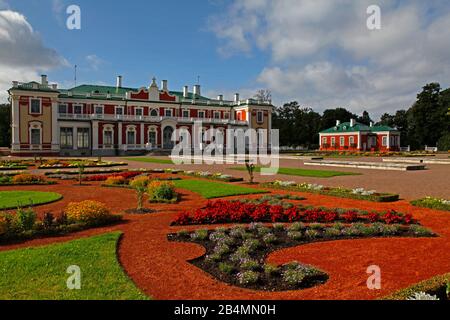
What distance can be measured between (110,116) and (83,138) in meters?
4.91

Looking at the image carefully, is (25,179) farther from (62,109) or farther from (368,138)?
(368,138)

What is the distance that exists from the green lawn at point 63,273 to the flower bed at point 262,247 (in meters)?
1.44

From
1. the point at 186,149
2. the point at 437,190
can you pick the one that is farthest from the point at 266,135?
the point at 437,190

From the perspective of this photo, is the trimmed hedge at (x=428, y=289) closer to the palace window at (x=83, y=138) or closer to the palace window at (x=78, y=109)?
the palace window at (x=83, y=138)

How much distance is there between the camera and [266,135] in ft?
225

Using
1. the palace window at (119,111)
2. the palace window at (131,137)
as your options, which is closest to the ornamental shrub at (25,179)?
the palace window at (131,137)

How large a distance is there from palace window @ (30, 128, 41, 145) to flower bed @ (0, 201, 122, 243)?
45216mm

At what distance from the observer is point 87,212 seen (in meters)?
9.29

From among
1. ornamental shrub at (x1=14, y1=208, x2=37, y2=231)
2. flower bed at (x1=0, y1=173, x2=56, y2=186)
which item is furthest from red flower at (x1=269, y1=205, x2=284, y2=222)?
flower bed at (x1=0, y1=173, x2=56, y2=186)

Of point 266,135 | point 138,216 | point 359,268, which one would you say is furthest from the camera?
point 266,135

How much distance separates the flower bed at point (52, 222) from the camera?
8.05 m

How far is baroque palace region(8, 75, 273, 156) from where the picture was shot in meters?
49.7
